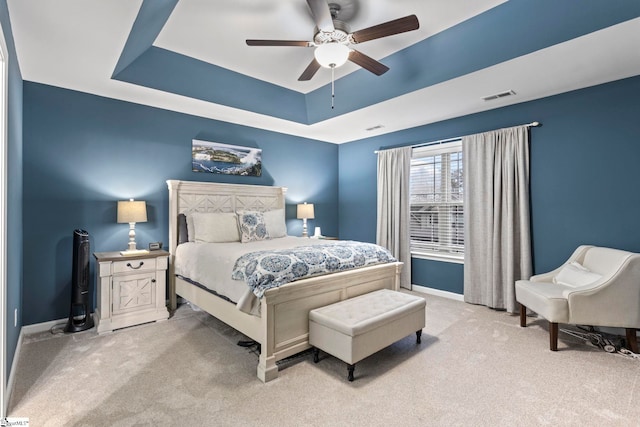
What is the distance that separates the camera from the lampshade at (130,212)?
348 centimetres

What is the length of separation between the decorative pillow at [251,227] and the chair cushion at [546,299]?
303 cm

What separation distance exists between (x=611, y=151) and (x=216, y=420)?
14.0ft

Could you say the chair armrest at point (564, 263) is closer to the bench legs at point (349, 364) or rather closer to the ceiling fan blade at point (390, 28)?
the bench legs at point (349, 364)

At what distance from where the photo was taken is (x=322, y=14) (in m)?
2.33

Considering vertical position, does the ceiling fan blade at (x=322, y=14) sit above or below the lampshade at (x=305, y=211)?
above

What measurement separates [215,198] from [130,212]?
1.18 m

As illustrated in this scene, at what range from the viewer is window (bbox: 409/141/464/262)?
4.56m

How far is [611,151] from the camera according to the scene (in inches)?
127

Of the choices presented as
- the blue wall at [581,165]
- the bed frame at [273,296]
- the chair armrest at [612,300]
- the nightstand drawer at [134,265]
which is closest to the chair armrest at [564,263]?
the blue wall at [581,165]

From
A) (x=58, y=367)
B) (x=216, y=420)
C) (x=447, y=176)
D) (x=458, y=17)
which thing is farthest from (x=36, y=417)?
(x=447, y=176)

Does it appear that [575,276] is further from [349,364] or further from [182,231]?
[182,231]

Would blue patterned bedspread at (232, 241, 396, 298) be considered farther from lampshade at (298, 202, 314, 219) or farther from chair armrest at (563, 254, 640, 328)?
lampshade at (298, 202, 314, 219)

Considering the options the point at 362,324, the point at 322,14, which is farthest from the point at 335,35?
the point at 362,324

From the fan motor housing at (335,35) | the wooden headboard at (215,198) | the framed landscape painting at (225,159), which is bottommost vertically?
the wooden headboard at (215,198)
